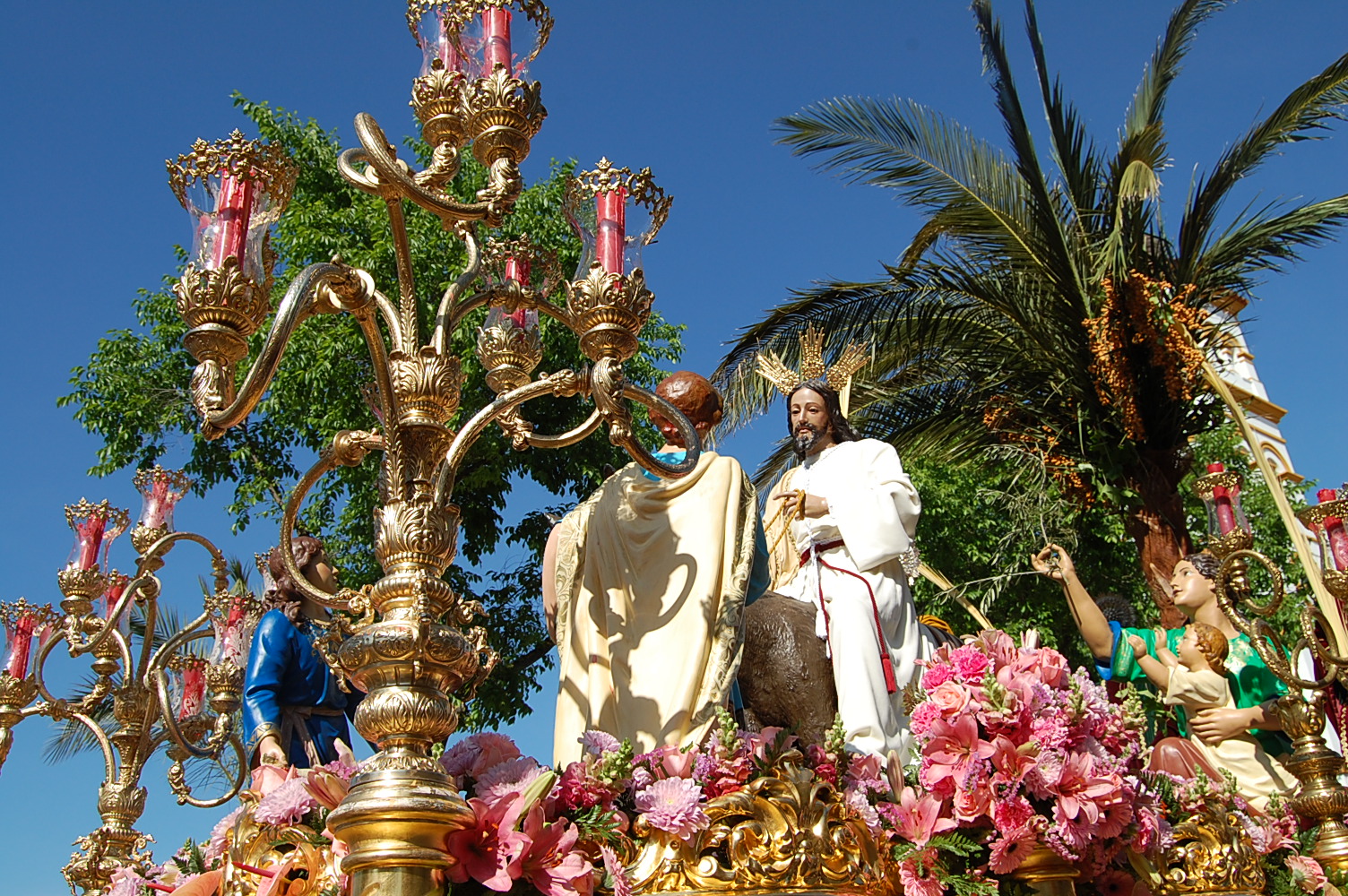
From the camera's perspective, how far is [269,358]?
361 cm

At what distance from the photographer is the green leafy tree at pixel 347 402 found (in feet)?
44.1

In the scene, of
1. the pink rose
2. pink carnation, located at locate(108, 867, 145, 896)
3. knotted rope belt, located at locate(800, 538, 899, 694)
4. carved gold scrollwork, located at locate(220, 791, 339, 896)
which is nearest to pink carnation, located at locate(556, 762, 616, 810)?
carved gold scrollwork, located at locate(220, 791, 339, 896)

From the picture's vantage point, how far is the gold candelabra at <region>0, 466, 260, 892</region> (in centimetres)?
766

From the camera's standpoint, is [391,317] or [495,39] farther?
[495,39]

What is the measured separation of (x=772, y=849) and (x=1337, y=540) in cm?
430

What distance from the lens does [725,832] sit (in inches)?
140

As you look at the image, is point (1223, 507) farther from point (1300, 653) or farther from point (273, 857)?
point (273, 857)

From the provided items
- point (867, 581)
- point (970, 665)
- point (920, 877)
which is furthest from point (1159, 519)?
point (920, 877)

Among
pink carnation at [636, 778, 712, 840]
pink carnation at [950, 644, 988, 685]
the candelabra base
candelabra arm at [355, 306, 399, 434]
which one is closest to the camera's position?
the candelabra base

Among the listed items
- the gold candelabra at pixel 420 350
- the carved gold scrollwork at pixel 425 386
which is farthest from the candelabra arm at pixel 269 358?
the carved gold scrollwork at pixel 425 386

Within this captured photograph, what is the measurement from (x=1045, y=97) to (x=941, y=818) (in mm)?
9714

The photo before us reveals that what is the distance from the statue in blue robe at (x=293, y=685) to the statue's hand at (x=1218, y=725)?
4199mm

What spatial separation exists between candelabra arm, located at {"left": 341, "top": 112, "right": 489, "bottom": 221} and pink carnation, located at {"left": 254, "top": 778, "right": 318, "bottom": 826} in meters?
2.02

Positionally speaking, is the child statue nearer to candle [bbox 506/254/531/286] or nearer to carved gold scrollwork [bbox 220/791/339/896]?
candle [bbox 506/254/531/286]
